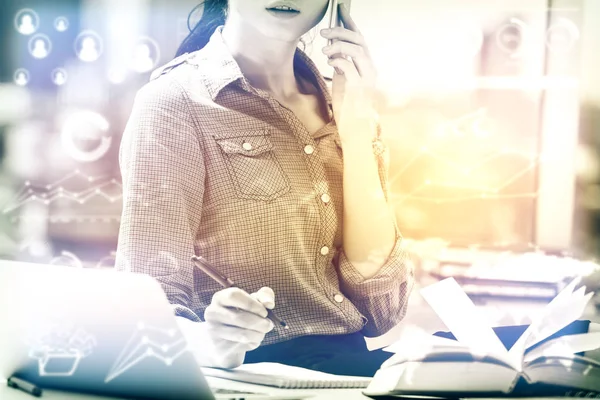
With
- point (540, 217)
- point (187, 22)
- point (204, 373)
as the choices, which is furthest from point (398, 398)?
point (187, 22)

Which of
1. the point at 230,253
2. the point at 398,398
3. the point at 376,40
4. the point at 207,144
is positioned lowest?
the point at 398,398

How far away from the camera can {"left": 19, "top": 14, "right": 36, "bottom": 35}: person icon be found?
1290 mm

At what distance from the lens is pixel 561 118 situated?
1.25m

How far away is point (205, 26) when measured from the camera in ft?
4.10

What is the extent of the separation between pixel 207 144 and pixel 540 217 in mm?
648

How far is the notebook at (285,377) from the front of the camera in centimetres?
114

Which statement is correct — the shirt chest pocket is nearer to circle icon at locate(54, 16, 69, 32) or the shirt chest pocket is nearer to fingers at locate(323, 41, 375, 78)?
fingers at locate(323, 41, 375, 78)

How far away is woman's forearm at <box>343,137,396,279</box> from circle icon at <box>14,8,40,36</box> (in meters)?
0.66

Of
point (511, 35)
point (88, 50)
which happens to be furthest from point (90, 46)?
point (511, 35)

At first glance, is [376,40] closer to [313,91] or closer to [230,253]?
[313,91]

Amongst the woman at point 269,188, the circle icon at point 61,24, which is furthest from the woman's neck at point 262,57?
the circle icon at point 61,24

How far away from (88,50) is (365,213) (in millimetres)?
620
